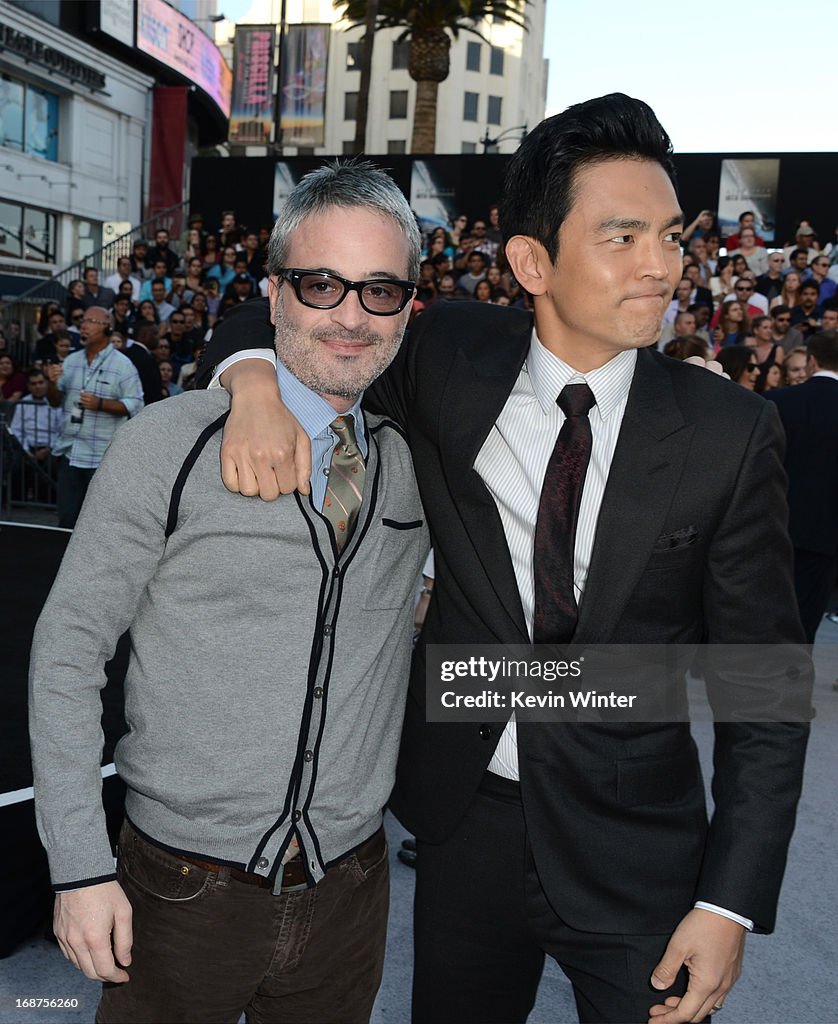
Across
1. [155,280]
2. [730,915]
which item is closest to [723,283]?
[155,280]

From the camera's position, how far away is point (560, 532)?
1.69 metres

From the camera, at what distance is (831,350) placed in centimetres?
609

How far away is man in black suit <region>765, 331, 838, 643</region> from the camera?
5.93 metres

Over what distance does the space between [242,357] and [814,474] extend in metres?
5.04

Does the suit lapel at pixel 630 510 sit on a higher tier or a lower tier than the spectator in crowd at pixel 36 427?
higher

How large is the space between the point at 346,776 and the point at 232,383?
29.6 inches

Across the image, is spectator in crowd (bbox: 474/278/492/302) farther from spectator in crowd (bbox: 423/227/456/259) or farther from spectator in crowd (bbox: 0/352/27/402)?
spectator in crowd (bbox: 0/352/27/402)

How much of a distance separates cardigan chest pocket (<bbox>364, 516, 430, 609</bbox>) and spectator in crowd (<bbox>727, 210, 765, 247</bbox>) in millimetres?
12500

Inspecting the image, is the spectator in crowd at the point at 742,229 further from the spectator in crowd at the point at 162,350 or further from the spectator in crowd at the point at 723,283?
the spectator in crowd at the point at 162,350

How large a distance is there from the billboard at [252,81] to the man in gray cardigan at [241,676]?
1477 inches

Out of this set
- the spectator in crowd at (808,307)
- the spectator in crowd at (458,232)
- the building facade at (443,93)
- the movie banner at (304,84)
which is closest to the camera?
the spectator in crowd at (808,307)

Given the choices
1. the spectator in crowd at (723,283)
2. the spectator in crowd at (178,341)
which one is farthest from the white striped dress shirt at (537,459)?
the spectator in crowd at (178,341)

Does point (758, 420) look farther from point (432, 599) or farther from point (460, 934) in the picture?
point (460, 934)

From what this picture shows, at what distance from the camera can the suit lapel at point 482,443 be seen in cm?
173
